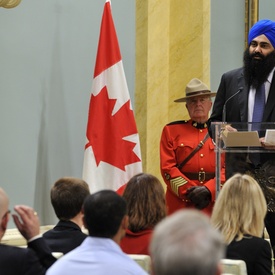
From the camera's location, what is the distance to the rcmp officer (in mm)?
6574

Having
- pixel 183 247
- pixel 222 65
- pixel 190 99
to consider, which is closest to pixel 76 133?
pixel 190 99

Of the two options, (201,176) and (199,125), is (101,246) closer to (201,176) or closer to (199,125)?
(201,176)

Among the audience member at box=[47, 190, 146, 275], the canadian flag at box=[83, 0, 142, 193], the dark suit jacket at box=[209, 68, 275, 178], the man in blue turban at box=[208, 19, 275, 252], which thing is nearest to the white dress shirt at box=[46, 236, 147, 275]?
the audience member at box=[47, 190, 146, 275]

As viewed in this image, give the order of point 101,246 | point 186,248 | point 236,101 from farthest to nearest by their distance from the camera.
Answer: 1. point 236,101
2. point 101,246
3. point 186,248

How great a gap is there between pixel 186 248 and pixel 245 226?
2096 millimetres

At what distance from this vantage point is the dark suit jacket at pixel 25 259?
3189 millimetres

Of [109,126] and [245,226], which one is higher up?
[109,126]

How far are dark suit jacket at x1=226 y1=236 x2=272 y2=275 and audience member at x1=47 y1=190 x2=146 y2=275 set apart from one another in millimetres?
1016

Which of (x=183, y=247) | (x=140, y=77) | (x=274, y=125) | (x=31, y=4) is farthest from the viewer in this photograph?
(x=140, y=77)

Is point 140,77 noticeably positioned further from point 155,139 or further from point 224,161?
point 224,161

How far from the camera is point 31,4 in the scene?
21.8 ft

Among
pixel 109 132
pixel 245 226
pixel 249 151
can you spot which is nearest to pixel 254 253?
pixel 245 226

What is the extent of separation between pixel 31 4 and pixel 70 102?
3.03ft

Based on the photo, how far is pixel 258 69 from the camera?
18.7 ft
